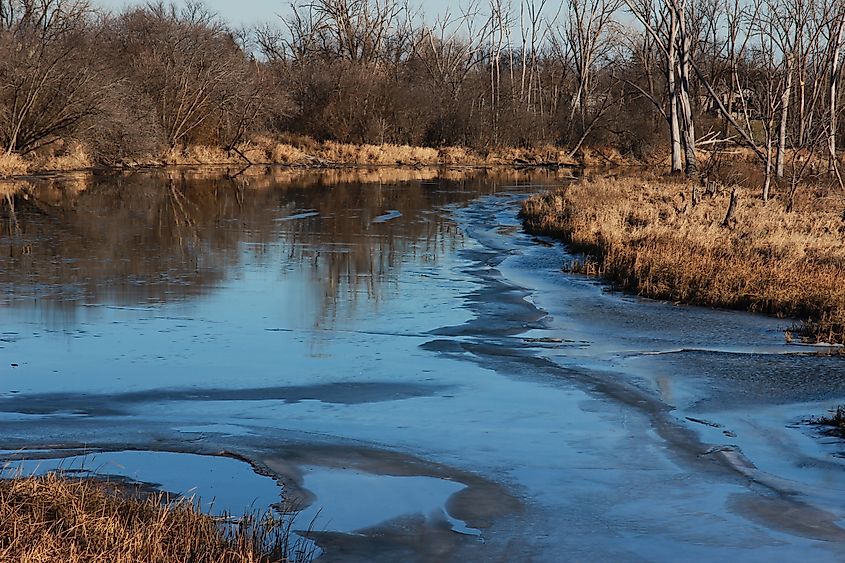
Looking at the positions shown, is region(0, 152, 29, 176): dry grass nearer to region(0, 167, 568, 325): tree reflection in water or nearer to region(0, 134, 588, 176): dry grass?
region(0, 134, 588, 176): dry grass

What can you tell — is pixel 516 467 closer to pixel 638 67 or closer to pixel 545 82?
pixel 638 67

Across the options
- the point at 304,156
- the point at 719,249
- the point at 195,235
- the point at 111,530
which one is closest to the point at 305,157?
the point at 304,156

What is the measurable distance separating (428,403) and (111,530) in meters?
4.61

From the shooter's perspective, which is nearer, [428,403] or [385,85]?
[428,403]

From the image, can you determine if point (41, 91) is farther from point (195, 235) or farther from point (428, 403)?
point (428, 403)

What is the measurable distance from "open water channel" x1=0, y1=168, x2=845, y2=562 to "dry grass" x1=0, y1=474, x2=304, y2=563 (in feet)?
2.03

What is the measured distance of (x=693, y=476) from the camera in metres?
7.84

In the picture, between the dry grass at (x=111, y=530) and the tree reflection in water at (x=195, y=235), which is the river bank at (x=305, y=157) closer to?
the tree reflection in water at (x=195, y=235)

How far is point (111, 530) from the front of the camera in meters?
5.52

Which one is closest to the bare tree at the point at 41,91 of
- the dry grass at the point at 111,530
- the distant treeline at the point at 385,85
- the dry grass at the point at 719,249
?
the distant treeline at the point at 385,85

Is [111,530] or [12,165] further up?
[12,165]

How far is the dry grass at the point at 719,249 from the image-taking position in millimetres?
15070

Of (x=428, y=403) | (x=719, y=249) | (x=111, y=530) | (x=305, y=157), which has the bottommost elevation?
(x=428, y=403)

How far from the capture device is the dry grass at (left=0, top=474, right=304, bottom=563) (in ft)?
17.3
